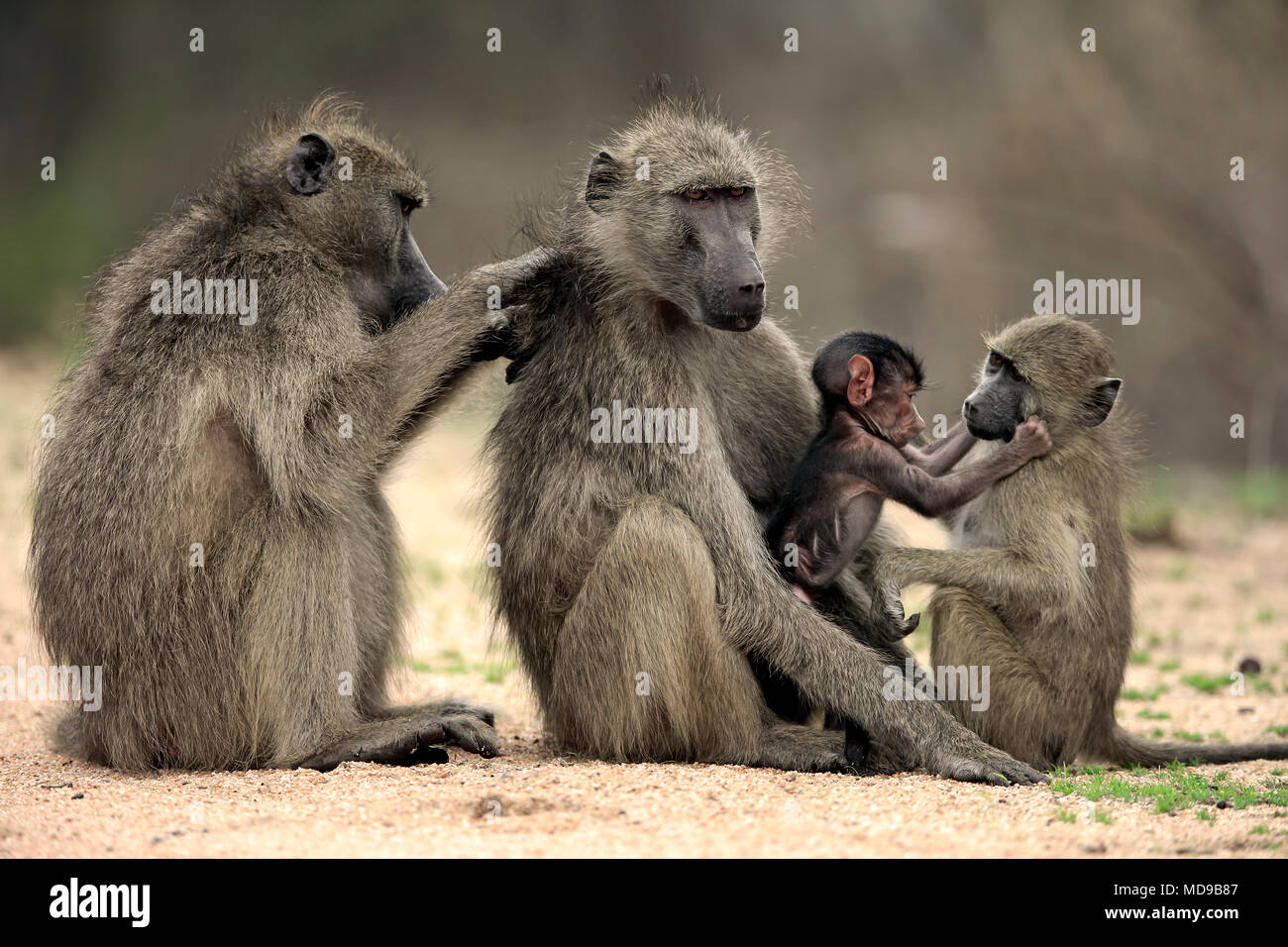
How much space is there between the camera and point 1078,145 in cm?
1487

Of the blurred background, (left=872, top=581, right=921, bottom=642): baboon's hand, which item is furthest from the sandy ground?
the blurred background

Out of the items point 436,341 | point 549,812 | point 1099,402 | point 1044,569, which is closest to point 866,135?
point 1099,402

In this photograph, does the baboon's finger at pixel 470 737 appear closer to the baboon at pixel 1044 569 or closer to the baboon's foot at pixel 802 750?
the baboon's foot at pixel 802 750

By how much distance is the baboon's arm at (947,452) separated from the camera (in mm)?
5410

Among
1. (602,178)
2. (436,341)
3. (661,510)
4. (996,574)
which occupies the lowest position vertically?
(996,574)

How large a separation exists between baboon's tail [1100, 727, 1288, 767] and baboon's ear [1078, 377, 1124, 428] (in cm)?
120

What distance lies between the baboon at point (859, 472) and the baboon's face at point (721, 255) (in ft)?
1.85

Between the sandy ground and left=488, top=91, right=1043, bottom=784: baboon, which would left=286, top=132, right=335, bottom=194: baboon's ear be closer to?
left=488, top=91, right=1043, bottom=784: baboon

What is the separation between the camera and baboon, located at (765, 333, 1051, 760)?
5133mm

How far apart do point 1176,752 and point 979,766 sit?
1245mm

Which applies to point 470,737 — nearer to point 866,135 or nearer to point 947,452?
point 947,452

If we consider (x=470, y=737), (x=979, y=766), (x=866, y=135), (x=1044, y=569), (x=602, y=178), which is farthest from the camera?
(x=866, y=135)

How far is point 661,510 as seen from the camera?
4801 millimetres

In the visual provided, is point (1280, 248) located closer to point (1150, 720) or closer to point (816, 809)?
point (1150, 720)
